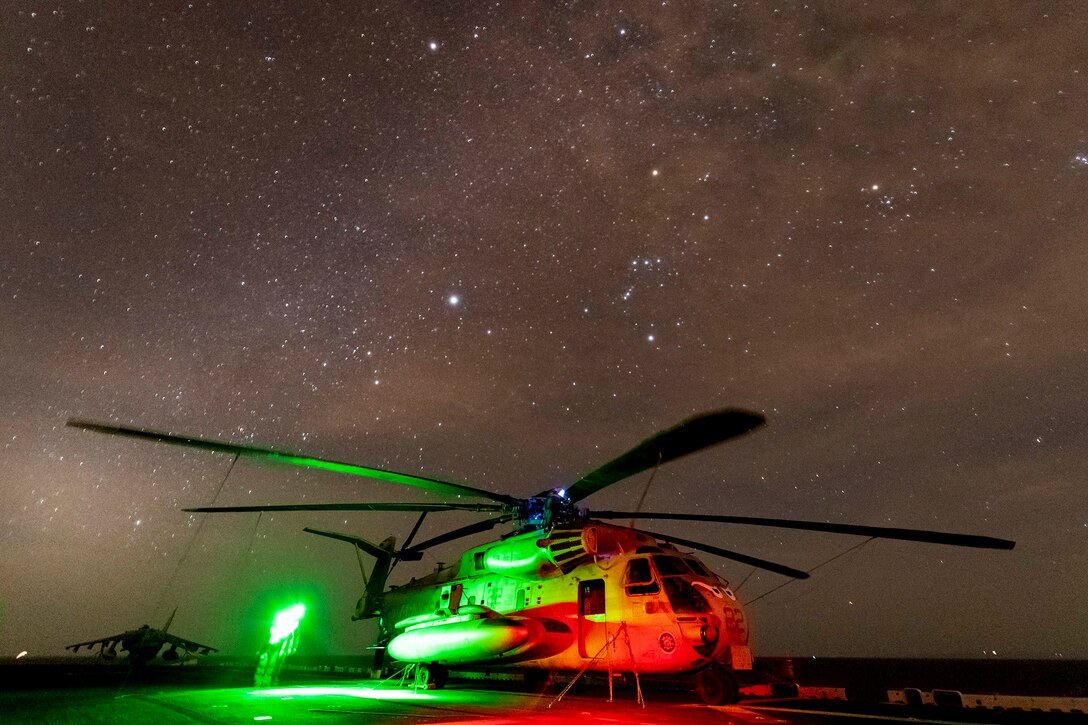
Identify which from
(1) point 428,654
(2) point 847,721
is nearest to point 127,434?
(1) point 428,654

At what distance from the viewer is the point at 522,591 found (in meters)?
15.1

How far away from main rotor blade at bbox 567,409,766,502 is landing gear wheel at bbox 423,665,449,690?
22.4ft

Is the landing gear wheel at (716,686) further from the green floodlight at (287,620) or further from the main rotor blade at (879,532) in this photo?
the green floodlight at (287,620)

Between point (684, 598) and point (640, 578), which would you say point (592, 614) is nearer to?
point (640, 578)

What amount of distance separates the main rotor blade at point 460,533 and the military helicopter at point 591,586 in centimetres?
23

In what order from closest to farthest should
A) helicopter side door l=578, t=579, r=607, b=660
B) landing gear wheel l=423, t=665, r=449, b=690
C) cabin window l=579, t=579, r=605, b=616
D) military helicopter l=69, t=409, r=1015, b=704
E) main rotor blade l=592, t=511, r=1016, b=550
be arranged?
1. main rotor blade l=592, t=511, r=1016, b=550
2. military helicopter l=69, t=409, r=1015, b=704
3. helicopter side door l=578, t=579, r=607, b=660
4. cabin window l=579, t=579, r=605, b=616
5. landing gear wheel l=423, t=665, r=449, b=690

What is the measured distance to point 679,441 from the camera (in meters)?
11.0

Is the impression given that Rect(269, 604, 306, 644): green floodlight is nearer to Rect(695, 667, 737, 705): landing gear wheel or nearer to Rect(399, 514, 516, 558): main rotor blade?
Rect(399, 514, 516, 558): main rotor blade

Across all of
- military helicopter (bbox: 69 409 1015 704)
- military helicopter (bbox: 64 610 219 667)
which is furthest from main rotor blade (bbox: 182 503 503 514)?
military helicopter (bbox: 64 610 219 667)

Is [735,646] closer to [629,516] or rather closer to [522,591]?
[629,516]

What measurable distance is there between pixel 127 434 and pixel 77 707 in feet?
17.4

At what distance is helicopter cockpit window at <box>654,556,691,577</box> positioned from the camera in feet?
42.6

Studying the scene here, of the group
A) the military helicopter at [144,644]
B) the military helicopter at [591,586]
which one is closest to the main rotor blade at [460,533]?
the military helicopter at [591,586]

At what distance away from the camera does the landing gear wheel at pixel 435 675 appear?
632 inches
